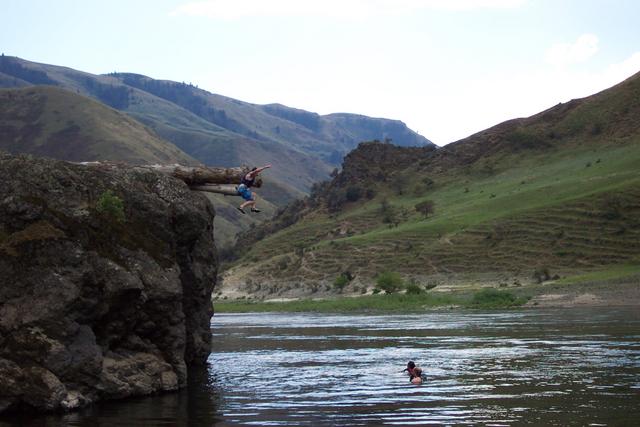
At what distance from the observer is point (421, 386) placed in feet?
107

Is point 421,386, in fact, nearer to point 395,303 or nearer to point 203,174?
point 203,174

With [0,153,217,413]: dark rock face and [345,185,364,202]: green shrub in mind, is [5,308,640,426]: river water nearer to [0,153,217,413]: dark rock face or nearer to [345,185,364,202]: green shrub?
[0,153,217,413]: dark rock face

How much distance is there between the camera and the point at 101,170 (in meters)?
33.2

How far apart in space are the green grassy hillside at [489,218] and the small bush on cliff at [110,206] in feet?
251

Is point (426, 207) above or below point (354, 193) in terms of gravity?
below

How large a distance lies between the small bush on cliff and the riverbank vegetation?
60598 millimetres

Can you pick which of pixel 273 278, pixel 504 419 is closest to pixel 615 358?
pixel 504 419

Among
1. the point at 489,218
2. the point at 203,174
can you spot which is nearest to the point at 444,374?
the point at 203,174

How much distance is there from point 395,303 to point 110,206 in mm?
70637

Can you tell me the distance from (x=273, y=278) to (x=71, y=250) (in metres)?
114

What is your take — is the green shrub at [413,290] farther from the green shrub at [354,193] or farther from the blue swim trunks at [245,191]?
the green shrub at [354,193]

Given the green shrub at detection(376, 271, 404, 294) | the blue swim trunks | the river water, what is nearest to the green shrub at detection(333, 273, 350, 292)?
the green shrub at detection(376, 271, 404, 294)

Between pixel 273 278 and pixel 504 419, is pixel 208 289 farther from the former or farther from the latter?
pixel 273 278

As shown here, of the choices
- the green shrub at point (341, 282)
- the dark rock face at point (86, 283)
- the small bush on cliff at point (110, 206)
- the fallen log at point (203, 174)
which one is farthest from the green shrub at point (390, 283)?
the small bush on cliff at point (110, 206)
